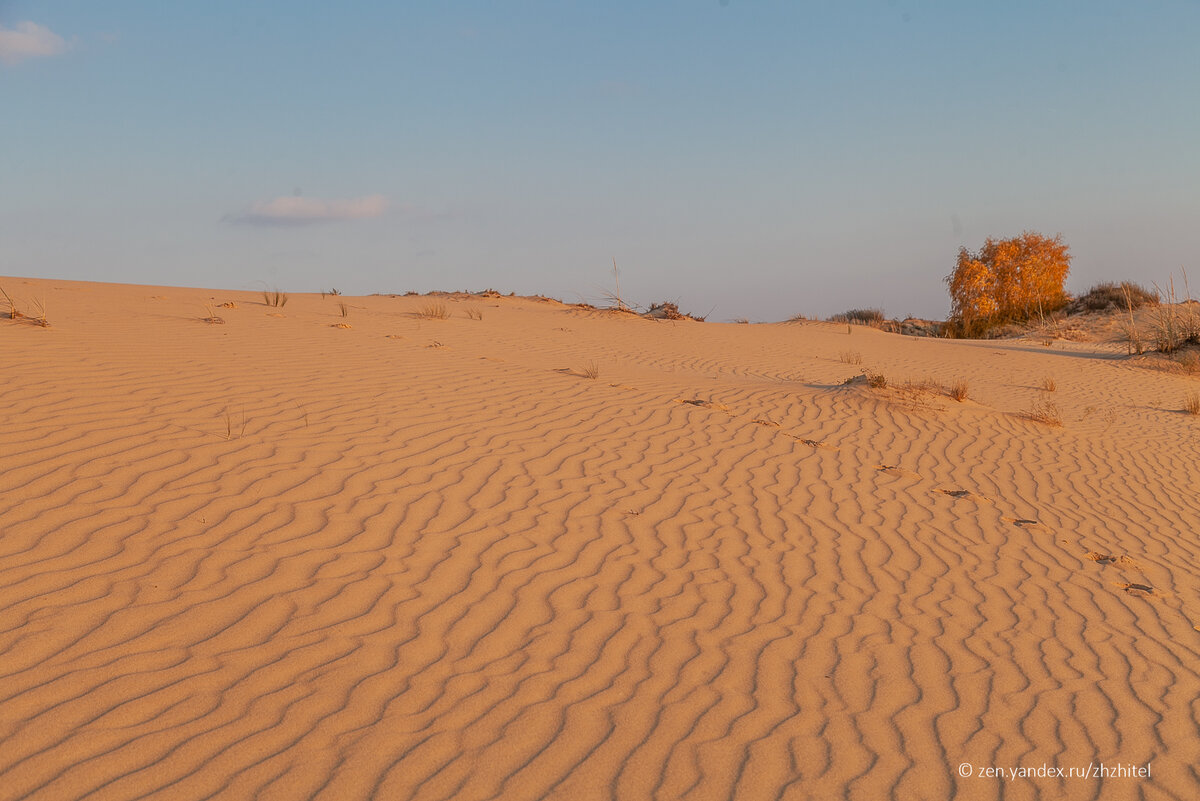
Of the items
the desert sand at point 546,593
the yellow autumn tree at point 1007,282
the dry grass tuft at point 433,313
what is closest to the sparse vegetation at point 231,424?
the desert sand at point 546,593

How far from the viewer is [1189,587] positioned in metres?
5.31

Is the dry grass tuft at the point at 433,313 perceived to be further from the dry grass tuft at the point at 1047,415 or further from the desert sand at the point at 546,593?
the dry grass tuft at the point at 1047,415

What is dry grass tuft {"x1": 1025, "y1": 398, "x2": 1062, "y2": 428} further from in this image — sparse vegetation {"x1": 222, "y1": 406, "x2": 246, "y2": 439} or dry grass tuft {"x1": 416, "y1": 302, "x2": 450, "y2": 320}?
dry grass tuft {"x1": 416, "y1": 302, "x2": 450, "y2": 320}

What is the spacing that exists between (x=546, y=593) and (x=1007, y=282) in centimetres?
2655

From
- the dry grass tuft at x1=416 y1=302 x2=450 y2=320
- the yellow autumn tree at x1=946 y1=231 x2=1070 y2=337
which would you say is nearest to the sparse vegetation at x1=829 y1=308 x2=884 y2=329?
the yellow autumn tree at x1=946 y1=231 x2=1070 y2=337

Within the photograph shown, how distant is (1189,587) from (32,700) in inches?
251

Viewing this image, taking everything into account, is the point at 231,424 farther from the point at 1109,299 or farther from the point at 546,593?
the point at 1109,299

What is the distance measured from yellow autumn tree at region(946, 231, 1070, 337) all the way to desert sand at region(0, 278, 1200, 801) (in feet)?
61.1

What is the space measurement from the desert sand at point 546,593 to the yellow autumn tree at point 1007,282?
18.6 meters

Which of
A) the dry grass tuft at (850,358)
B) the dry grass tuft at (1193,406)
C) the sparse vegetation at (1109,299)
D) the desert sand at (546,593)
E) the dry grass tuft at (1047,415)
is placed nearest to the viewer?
the desert sand at (546,593)

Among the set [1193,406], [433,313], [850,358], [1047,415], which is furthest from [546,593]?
[850,358]

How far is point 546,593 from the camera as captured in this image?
14.0ft

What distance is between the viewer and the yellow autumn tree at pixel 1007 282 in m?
26.3

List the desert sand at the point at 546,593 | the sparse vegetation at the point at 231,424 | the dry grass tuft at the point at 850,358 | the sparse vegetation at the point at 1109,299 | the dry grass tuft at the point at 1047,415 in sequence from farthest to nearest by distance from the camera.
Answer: the sparse vegetation at the point at 1109,299 < the dry grass tuft at the point at 850,358 < the dry grass tuft at the point at 1047,415 < the sparse vegetation at the point at 231,424 < the desert sand at the point at 546,593
